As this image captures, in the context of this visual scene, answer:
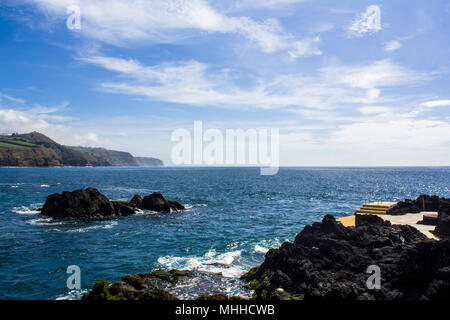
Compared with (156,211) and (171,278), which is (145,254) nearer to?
(171,278)

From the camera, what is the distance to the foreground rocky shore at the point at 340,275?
12.1m

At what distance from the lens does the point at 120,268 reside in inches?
738

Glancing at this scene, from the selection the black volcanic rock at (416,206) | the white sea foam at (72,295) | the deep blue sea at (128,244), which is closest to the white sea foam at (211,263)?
the deep blue sea at (128,244)

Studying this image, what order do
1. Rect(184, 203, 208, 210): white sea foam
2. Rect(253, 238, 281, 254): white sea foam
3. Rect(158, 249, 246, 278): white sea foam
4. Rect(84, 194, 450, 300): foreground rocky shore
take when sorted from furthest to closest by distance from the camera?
Answer: Rect(184, 203, 208, 210): white sea foam → Rect(253, 238, 281, 254): white sea foam → Rect(158, 249, 246, 278): white sea foam → Rect(84, 194, 450, 300): foreground rocky shore

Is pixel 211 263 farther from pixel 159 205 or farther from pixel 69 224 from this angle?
pixel 159 205

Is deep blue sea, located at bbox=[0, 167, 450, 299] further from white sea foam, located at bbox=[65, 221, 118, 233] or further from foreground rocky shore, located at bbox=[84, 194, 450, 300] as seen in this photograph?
foreground rocky shore, located at bbox=[84, 194, 450, 300]

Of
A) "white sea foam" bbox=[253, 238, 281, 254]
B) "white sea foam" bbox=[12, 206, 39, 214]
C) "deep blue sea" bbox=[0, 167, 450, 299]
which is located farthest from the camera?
"white sea foam" bbox=[12, 206, 39, 214]

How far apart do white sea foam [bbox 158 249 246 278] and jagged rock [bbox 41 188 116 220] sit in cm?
1992

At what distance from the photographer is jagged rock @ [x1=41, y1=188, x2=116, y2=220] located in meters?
35.5

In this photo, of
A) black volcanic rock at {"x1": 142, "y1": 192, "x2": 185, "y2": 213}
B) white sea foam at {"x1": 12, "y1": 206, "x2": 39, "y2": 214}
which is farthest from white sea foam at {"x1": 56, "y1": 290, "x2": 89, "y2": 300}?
white sea foam at {"x1": 12, "y1": 206, "x2": 39, "y2": 214}

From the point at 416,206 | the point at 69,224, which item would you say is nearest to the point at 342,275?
the point at 416,206
